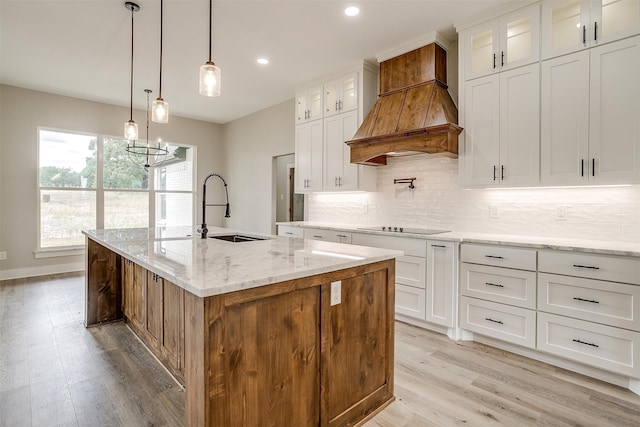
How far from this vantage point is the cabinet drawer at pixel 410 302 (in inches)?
125

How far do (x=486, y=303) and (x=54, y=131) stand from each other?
672 centimetres

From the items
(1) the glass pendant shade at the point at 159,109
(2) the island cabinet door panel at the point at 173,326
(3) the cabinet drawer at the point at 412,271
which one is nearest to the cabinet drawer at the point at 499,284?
(3) the cabinet drawer at the point at 412,271

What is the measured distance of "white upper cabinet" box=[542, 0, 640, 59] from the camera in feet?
7.76

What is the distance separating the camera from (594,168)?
2461 millimetres

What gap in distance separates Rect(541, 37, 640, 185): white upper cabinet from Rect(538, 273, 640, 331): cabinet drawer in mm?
783

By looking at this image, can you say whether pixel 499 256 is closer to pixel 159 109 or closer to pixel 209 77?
pixel 209 77

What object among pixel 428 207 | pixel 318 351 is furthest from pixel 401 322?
pixel 318 351

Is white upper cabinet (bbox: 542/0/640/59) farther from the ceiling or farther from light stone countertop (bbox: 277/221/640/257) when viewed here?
light stone countertop (bbox: 277/221/640/257)

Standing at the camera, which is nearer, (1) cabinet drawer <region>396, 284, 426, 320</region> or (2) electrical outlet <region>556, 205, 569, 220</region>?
(2) electrical outlet <region>556, 205, 569, 220</region>

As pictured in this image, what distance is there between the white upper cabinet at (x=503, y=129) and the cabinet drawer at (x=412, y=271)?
2.99 ft

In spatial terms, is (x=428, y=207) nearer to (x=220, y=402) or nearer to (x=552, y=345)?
(x=552, y=345)

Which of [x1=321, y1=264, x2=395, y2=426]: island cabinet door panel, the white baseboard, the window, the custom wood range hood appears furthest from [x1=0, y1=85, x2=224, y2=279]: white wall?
[x1=321, y1=264, x2=395, y2=426]: island cabinet door panel

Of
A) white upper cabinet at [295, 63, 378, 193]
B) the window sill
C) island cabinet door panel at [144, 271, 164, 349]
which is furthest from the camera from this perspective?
the window sill

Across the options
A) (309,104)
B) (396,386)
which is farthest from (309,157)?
(396,386)
